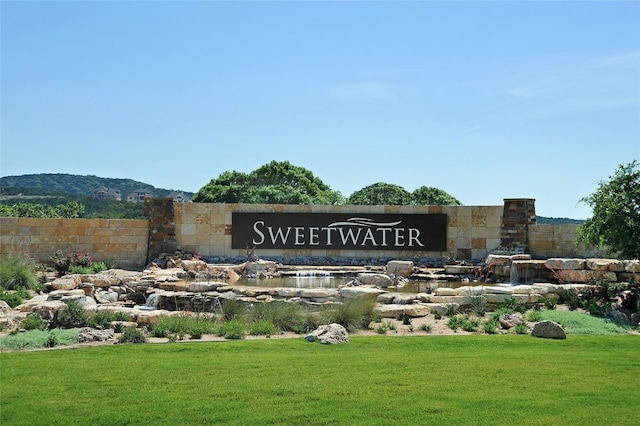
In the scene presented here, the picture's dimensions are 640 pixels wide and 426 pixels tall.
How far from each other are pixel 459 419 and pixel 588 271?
33.2 ft

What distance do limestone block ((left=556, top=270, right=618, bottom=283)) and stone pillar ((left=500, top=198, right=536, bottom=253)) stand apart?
16.4ft

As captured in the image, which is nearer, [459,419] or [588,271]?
[459,419]

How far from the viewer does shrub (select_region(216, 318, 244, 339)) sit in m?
9.67

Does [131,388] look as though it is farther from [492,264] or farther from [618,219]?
[492,264]

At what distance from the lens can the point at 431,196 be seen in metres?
47.6

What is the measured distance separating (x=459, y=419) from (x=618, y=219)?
860 centimetres

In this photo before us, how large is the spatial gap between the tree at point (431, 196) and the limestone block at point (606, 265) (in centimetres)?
3224

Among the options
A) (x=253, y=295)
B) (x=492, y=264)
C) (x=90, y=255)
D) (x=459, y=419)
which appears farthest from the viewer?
(x=90, y=255)

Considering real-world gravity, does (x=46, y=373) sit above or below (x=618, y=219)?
below

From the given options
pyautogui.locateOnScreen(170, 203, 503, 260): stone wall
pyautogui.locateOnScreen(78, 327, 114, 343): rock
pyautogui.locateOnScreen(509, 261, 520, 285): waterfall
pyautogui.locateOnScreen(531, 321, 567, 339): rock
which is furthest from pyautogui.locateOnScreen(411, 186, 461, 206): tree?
pyautogui.locateOnScreen(78, 327, 114, 343): rock

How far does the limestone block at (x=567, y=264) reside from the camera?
1483 cm

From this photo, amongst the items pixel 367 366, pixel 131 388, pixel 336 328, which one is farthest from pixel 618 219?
pixel 131 388

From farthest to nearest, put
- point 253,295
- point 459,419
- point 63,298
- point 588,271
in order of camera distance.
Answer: point 588,271 → point 253,295 → point 63,298 → point 459,419

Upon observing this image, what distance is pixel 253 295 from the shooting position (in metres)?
13.6
